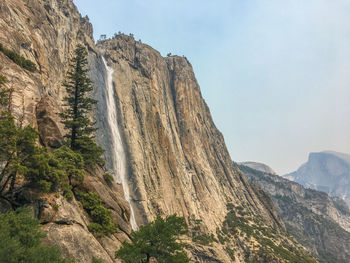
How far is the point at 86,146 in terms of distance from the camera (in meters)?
29.3

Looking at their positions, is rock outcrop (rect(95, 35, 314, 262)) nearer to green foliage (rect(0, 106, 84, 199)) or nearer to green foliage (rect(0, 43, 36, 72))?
green foliage (rect(0, 43, 36, 72))

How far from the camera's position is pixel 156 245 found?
20.9 meters

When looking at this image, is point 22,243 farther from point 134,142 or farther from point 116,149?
point 134,142

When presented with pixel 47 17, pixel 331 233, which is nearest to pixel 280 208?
pixel 331 233

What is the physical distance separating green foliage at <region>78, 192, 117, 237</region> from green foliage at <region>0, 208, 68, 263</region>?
8.16 metres

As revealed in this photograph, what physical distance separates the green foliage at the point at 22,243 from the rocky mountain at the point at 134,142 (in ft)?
11.0

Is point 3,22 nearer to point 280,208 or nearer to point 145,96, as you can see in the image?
point 145,96

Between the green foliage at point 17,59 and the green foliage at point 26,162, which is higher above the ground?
the green foliage at point 17,59

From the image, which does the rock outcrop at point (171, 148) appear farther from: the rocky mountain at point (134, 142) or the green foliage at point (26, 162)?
the green foliage at point (26, 162)

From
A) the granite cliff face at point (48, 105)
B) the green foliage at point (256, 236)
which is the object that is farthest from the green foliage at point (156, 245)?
the green foliage at point (256, 236)

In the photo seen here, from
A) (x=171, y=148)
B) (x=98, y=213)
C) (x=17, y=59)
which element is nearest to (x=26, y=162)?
(x=98, y=213)

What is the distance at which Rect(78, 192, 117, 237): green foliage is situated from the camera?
74.5 ft

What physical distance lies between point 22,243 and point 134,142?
48.5 metres

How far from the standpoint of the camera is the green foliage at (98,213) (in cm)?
2272
